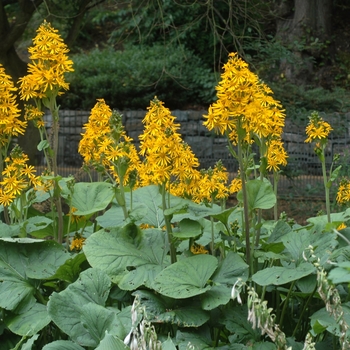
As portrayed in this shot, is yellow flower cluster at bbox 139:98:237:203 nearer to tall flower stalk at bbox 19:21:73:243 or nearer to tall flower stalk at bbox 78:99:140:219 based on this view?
tall flower stalk at bbox 78:99:140:219

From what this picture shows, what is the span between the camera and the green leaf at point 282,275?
2736 mm

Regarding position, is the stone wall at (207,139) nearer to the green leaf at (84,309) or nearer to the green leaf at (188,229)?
the green leaf at (188,229)

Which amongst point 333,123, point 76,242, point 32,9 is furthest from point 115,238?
point 333,123

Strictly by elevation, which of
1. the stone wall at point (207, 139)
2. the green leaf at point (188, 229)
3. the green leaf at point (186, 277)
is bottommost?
the stone wall at point (207, 139)

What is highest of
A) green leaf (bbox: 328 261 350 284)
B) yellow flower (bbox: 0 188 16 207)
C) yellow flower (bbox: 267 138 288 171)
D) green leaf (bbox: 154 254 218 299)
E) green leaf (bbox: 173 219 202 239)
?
green leaf (bbox: 328 261 350 284)

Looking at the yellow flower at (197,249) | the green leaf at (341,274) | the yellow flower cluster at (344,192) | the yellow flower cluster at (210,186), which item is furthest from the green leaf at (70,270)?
the green leaf at (341,274)

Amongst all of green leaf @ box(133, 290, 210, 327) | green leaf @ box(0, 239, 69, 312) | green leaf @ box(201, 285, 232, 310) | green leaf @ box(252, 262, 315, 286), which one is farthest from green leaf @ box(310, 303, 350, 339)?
green leaf @ box(0, 239, 69, 312)

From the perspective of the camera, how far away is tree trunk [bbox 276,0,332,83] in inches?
568

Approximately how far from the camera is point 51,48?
3.52 meters

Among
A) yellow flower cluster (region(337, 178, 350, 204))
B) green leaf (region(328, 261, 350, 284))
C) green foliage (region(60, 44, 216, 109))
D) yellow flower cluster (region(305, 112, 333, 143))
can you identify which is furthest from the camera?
green foliage (region(60, 44, 216, 109))

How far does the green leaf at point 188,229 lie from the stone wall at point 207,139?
771cm

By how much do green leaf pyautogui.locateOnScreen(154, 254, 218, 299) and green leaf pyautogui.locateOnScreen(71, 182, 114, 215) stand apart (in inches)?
32.6

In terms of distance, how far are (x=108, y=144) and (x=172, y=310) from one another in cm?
81

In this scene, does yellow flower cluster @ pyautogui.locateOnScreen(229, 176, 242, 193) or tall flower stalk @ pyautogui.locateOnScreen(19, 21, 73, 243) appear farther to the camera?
yellow flower cluster @ pyautogui.locateOnScreen(229, 176, 242, 193)
